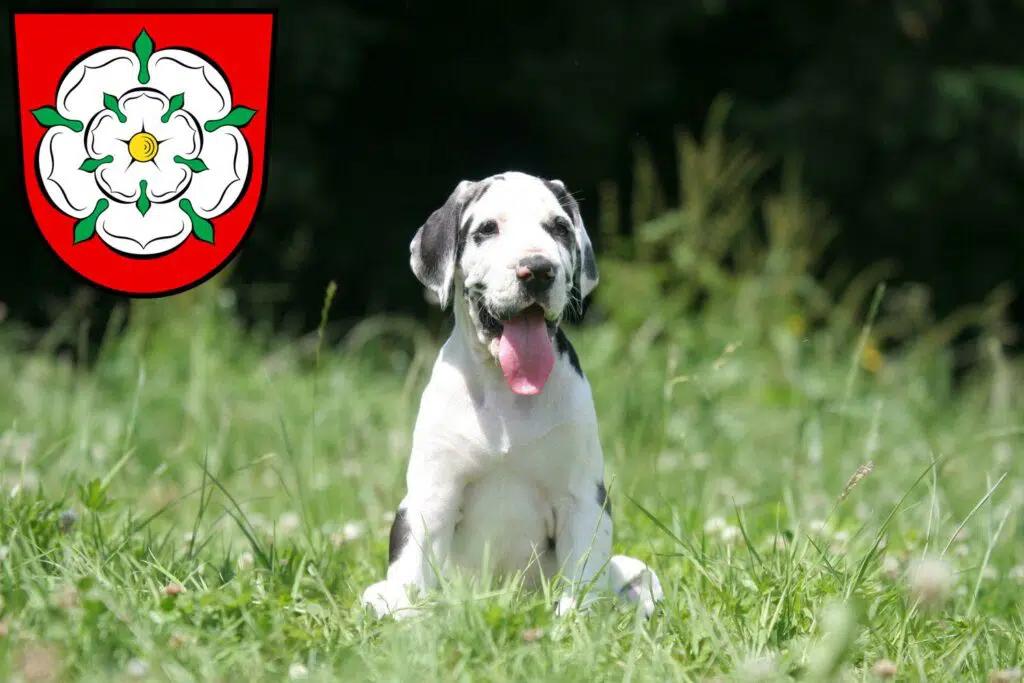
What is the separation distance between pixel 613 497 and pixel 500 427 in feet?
4.82

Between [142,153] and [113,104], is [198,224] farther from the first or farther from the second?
[113,104]

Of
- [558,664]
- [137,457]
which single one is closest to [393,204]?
[137,457]

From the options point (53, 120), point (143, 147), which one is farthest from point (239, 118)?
point (53, 120)

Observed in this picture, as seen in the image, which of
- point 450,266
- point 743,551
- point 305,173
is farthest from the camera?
point 305,173

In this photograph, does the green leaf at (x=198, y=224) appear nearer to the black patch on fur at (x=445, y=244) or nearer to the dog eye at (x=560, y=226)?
the black patch on fur at (x=445, y=244)

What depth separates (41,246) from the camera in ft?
32.3

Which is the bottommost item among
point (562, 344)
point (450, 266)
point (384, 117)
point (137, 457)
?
point (137, 457)

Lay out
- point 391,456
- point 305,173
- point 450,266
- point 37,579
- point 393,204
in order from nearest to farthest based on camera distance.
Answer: point 37,579
point 450,266
point 391,456
point 305,173
point 393,204

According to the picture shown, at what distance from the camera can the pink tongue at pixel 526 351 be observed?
2.91 meters

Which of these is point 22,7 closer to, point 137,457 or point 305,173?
point 305,173

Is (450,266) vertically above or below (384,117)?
below

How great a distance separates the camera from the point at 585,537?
3006mm

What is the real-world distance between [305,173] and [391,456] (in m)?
5.28

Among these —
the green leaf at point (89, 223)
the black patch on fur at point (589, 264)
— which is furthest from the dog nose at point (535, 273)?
the green leaf at point (89, 223)
